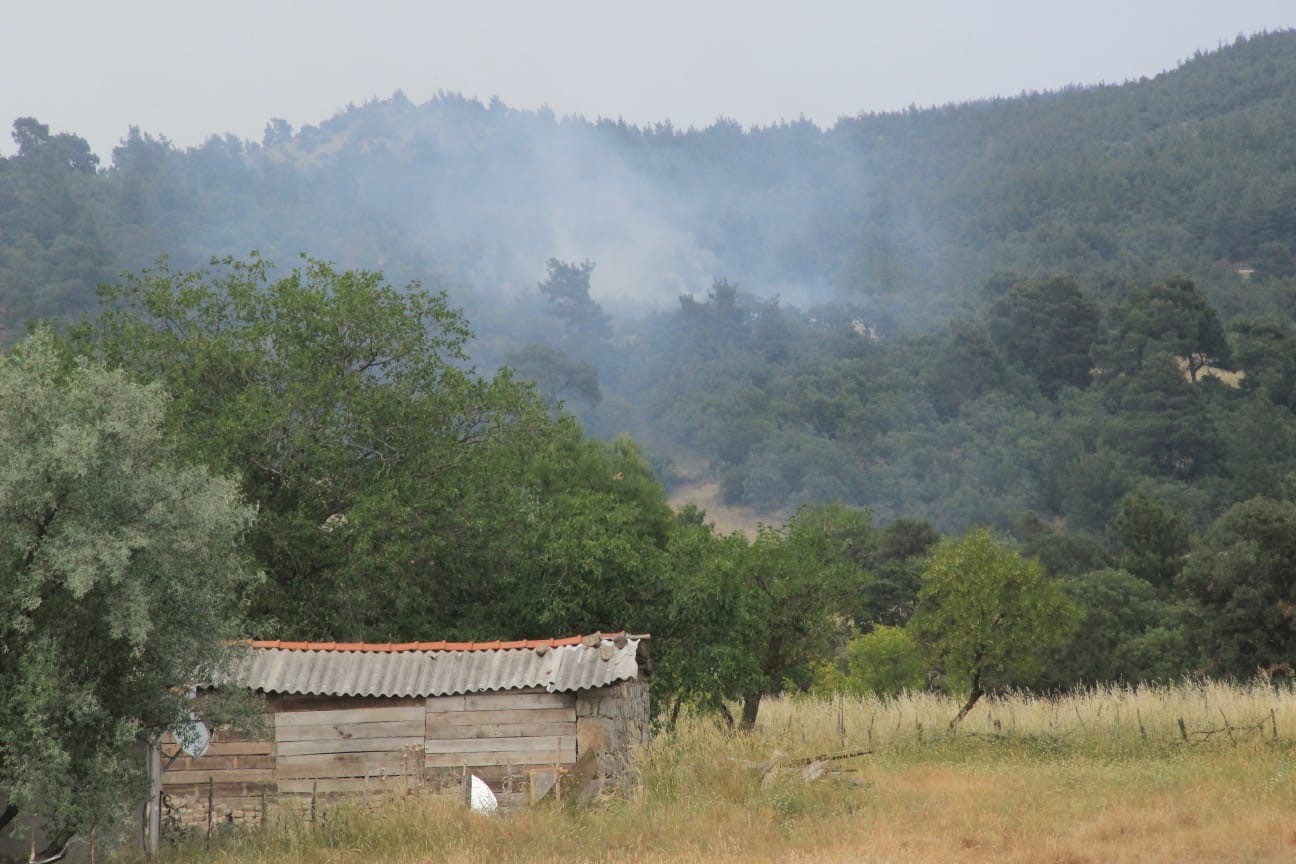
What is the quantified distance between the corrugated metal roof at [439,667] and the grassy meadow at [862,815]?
134 cm

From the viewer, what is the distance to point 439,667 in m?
17.8

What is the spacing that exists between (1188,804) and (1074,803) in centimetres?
122

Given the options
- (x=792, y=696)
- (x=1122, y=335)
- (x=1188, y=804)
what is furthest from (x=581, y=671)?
(x=1122, y=335)

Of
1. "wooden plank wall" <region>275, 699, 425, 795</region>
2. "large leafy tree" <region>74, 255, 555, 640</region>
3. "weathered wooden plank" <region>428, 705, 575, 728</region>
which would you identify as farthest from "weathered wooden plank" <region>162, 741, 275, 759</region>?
"large leafy tree" <region>74, 255, 555, 640</region>

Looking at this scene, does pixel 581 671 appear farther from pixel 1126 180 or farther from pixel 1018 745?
pixel 1126 180

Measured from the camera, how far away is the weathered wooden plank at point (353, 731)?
17625 millimetres

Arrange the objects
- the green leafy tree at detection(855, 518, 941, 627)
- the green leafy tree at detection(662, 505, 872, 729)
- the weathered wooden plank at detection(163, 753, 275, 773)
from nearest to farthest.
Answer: the weathered wooden plank at detection(163, 753, 275, 773)
the green leafy tree at detection(662, 505, 872, 729)
the green leafy tree at detection(855, 518, 941, 627)

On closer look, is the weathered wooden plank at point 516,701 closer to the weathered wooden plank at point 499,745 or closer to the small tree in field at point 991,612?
the weathered wooden plank at point 499,745

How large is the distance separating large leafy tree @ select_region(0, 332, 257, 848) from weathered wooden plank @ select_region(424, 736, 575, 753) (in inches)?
188

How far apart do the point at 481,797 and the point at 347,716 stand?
82.3 inches

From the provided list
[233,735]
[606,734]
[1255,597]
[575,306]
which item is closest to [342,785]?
[233,735]

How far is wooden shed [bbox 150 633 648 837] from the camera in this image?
1738 cm

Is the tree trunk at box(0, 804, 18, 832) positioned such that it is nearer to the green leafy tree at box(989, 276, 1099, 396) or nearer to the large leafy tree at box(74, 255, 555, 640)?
the large leafy tree at box(74, 255, 555, 640)

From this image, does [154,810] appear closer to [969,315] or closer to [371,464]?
[371,464]
